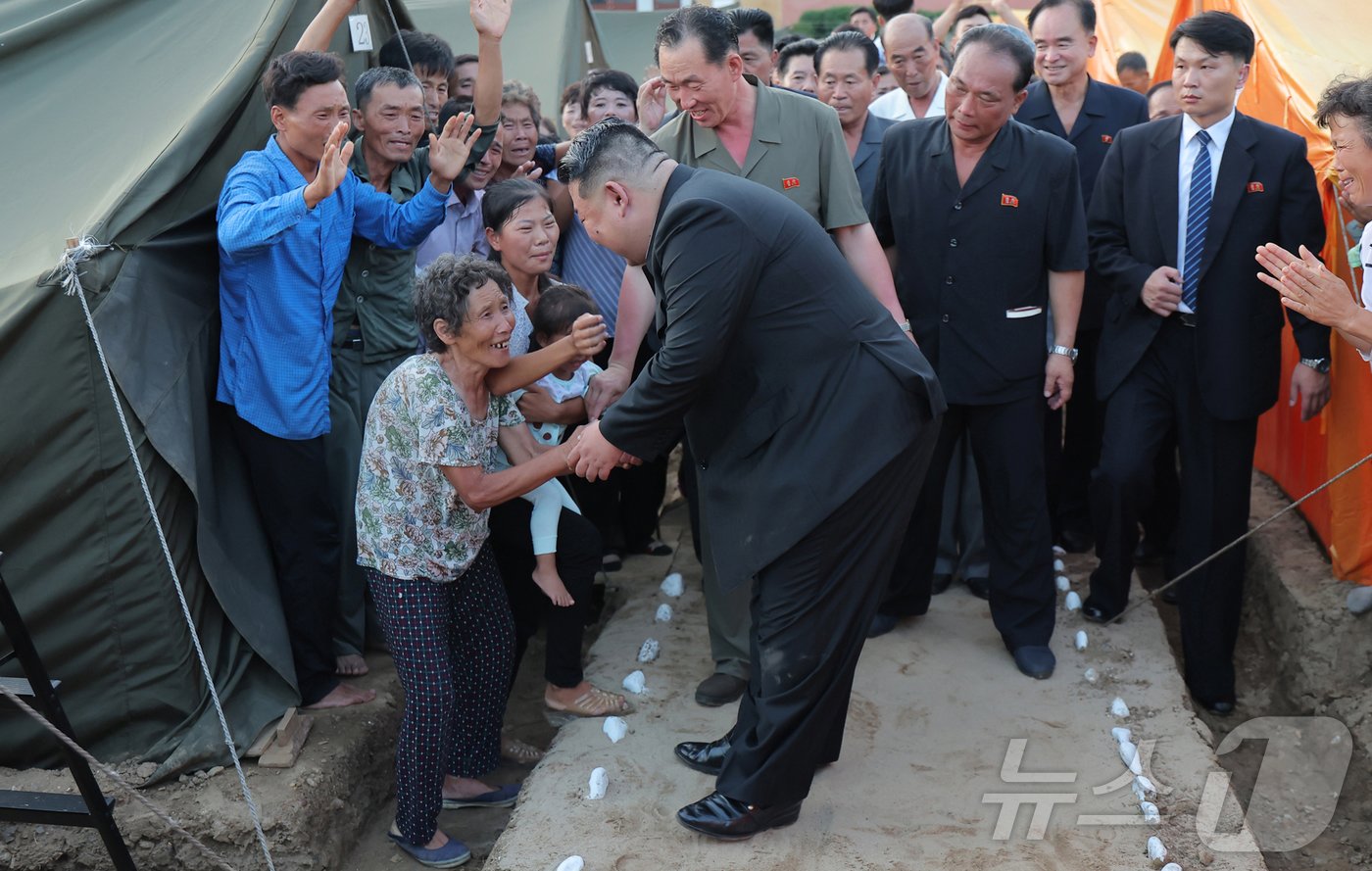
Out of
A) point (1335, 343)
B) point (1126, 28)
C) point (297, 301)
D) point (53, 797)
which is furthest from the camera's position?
point (1126, 28)

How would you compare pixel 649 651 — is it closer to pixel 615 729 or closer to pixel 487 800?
pixel 615 729

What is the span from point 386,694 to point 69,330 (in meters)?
1.51

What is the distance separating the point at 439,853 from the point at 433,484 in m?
1.08

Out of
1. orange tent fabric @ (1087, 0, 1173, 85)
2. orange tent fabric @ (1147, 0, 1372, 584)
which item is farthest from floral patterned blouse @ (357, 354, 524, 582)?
orange tent fabric @ (1087, 0, 1173, 85)

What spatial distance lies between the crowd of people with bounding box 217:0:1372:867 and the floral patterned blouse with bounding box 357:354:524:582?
0.01 m

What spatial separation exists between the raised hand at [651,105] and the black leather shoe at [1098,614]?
2527 millimetres

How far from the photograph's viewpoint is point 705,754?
3387 mm

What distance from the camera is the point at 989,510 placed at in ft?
13.0

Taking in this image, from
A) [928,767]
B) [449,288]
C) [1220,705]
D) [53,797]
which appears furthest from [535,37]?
[53,797]

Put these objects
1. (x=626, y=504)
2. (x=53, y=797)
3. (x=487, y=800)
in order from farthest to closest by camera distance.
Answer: (x=626, y=504), (x=487, y=800), (x=53, y=797)

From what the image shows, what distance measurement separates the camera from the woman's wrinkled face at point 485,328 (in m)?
3.09

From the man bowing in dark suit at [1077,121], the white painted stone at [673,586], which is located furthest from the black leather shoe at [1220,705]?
the white painted stone at [673,586]

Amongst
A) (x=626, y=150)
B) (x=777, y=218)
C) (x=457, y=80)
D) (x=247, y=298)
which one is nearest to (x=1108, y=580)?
(x=777, y=218)

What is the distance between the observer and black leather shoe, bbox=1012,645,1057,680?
12.7 ft
